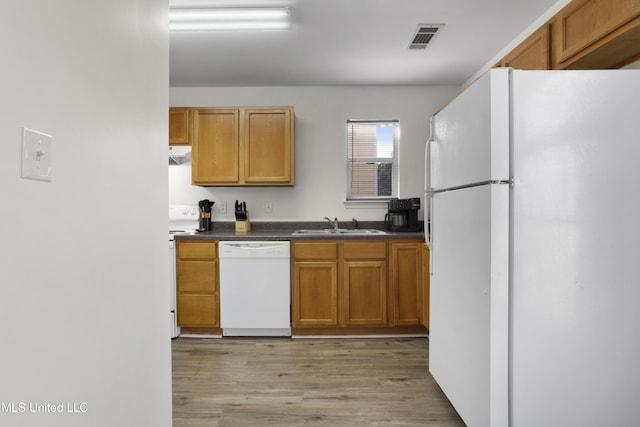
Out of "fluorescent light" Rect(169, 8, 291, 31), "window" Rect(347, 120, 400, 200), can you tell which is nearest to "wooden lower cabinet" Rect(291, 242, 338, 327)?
"window" Rect(347, 120, 400, 200)

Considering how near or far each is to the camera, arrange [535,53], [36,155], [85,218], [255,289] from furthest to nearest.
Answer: [255,289]
[535,53]
[85,218]
[36,155]

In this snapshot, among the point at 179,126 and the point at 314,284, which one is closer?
the point at 314,284

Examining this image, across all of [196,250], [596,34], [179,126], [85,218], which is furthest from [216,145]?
[596,34]

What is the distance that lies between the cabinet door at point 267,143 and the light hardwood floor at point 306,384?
158 centimetres

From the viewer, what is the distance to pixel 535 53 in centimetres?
236

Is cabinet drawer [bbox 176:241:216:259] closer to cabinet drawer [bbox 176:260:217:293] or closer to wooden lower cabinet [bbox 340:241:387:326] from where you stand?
cabinet drawer [bbox 176:260:217:293]

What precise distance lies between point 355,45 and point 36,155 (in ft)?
8.49

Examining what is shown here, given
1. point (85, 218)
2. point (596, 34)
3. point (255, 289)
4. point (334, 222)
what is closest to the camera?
point (85, 218)

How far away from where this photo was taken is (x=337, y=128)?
3.92 m

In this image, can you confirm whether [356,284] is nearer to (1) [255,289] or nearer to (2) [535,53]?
(1) [255,289]

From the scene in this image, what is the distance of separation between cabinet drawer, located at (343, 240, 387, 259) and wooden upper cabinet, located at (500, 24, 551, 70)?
1778 millimetres

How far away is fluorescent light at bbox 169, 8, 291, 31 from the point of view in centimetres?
236

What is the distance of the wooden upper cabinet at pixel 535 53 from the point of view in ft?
7.32

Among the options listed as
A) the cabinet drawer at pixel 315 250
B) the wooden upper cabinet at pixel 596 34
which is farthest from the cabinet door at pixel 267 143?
the wooden upper cabinet at pixel 596 34
